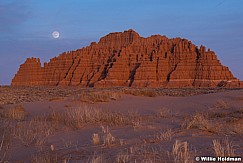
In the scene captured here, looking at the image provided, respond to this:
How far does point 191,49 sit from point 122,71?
21.9 meters

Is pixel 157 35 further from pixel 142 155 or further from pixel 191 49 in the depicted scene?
pixel 142 155

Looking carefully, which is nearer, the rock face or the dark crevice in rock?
the rock face

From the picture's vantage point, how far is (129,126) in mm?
9867

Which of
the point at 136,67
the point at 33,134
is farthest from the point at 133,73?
the point at 33,134

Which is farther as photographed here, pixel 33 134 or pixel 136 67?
pixel 136 67

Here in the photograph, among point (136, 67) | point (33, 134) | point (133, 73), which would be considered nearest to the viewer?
point (33, 134)

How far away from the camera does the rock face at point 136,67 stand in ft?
318

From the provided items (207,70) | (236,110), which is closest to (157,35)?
(207,70)

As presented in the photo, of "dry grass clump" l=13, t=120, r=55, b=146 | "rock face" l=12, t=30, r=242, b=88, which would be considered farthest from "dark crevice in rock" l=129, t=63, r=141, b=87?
"dry grass clump" l=13, t=120, r=55, b=146

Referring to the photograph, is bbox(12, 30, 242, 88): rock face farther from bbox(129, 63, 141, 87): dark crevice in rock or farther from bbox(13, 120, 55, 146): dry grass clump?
bbox(13, 120, 55, 146): dry grass clump

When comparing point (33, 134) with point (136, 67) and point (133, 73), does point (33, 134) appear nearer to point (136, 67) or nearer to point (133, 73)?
point (133, 73)

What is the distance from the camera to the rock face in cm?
9681

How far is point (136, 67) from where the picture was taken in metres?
105

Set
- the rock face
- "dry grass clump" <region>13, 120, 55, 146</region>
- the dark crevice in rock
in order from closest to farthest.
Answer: "dry grass clump" <region>13, 120, 55, 146</region> < the rock face < the dark crevice in rock
